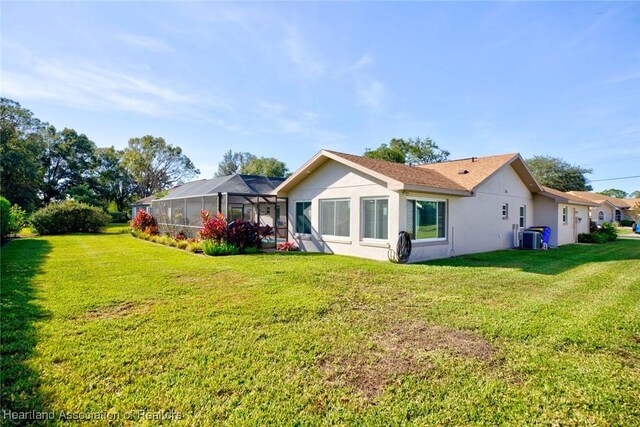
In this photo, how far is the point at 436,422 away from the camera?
2742 mm

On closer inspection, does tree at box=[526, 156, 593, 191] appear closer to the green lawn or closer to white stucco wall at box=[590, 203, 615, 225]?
white stucco wall at box=[590, 203, 615, 225]

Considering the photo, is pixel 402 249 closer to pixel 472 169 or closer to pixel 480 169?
pixel 480 169

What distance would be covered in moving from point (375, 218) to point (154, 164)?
47.5 meters

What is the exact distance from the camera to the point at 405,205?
11.3m

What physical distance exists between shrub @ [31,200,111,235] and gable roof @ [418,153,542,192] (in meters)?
25.3

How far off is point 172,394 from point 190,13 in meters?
10.6

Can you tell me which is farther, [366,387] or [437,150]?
[437,150]

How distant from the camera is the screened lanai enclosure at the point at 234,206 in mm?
15773

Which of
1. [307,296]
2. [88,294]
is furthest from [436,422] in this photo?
[88,294]

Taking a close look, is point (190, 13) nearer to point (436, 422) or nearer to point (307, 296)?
point (307, 296)

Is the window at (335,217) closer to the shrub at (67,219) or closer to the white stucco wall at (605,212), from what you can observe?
the shrub at (67,219)

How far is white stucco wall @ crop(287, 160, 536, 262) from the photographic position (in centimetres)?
1160

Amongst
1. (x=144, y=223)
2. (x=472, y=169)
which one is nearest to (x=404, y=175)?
(x=472, y=169)

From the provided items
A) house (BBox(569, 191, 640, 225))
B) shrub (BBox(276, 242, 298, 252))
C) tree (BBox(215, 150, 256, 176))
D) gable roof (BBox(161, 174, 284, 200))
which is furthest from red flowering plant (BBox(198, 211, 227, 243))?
tree (BBox(215, 150, 256, 176))
